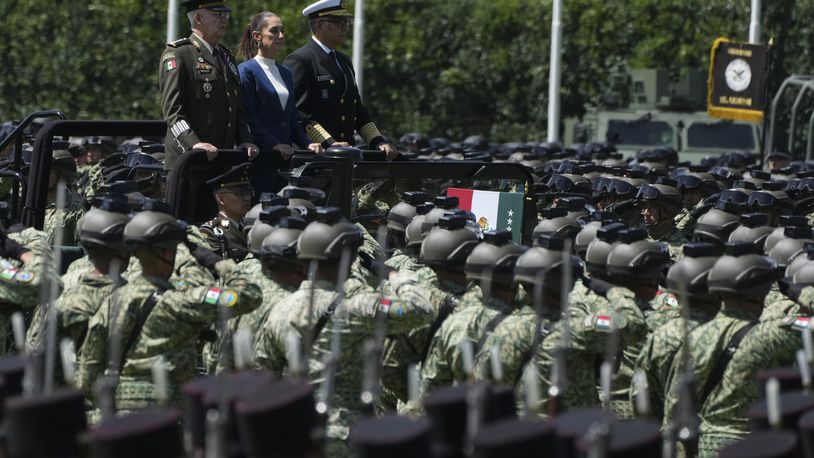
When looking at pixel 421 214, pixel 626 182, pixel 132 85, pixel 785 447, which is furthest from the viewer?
pixel 132 85

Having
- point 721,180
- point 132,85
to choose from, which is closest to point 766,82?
point 721,180

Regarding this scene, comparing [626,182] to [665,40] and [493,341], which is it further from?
[665,40]

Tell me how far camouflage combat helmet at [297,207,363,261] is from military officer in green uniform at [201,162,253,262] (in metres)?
1.62

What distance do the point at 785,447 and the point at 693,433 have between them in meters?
2.00

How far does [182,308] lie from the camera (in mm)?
7035

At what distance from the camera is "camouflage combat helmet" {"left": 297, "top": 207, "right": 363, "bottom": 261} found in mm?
7359

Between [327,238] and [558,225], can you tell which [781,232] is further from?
[327,238]

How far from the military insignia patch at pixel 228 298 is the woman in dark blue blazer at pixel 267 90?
2945 millimetres

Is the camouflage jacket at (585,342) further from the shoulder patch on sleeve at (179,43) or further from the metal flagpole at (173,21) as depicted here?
the metal flagpole at (173,21)

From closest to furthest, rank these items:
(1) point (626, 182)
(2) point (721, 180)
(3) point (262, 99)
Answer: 1. (3) point (262, 99)
2. (1) point (626, 182)
3. (2) point (721, 180)

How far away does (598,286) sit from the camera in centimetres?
769

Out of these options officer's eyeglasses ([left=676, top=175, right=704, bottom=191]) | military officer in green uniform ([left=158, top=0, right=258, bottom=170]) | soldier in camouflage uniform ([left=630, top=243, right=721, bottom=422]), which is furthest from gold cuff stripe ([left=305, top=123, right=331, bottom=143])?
officer's eyeglasses ([left=676, top=175, right=704, bottom=191])

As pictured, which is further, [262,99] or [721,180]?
[721,180]

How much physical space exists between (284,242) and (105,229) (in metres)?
0.74
